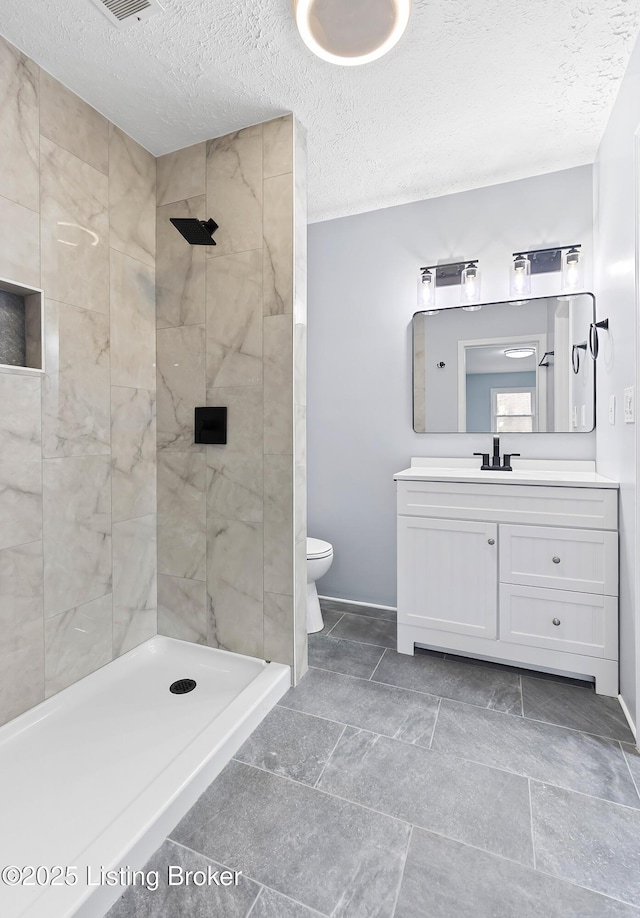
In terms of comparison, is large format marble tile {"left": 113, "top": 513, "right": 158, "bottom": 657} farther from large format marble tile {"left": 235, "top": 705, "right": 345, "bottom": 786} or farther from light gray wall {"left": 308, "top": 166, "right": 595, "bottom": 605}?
light gray wall {"left": 308, "top": 166, "right": 595, "bottom": 605}

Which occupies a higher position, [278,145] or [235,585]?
[278,145]

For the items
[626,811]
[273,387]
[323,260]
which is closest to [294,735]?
[626,811]

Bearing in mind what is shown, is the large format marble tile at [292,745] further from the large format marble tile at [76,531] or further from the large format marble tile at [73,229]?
the large format marble tile at [73,229]

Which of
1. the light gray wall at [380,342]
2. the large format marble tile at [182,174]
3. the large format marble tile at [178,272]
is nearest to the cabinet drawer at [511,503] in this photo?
the light gray wall at [380,342]

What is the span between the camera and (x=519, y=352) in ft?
7.84

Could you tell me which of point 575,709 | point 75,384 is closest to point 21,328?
point 75,384

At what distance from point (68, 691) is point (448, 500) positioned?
180cm

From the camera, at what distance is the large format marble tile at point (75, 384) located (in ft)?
5.54

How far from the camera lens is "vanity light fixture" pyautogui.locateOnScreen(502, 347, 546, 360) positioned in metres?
2.37

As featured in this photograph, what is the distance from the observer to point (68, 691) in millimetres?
1741

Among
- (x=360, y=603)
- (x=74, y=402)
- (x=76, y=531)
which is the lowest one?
(x=360, y=603)

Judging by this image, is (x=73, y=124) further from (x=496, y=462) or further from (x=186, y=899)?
(x=186, y=899)

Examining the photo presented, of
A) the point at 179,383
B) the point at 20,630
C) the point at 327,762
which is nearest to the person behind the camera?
the point at 327,762

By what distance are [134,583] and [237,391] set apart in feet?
3.38
